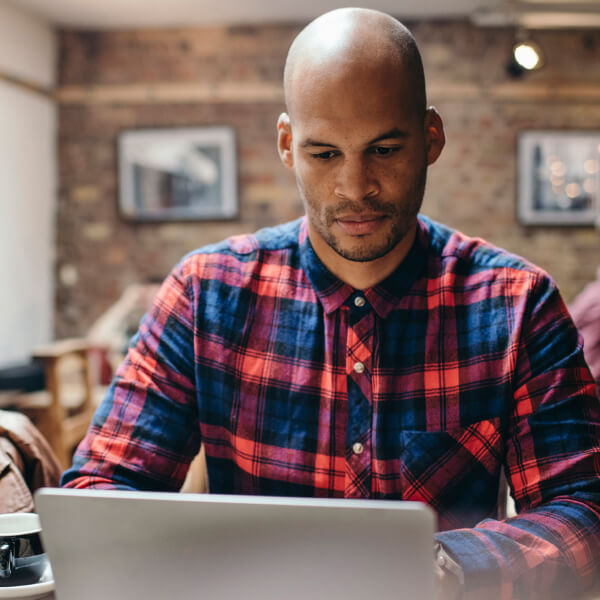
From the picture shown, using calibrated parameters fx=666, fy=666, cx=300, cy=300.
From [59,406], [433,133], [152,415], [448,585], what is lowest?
[59,406]

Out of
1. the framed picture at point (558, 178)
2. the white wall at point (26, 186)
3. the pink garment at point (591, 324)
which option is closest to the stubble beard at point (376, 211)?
the pink garment at point (591, 324)

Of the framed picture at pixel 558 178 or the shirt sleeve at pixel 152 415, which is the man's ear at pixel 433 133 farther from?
the framed picture at pixel 558 178

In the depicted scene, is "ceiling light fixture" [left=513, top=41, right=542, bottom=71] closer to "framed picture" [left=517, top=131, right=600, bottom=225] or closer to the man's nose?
"framed picture" [left=517, top=131, right=600, bottom=225]

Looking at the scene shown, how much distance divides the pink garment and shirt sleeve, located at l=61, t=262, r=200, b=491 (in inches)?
51.6

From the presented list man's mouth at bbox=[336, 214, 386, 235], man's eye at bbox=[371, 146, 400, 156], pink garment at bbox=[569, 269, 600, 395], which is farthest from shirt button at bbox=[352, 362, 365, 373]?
pink garment at bbox=[569, 269, 600, 395]

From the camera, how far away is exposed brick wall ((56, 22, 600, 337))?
4.71 meters

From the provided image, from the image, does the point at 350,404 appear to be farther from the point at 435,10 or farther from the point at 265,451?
the point at 435,10

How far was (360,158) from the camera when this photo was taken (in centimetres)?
99

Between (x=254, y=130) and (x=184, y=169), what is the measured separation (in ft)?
1.90

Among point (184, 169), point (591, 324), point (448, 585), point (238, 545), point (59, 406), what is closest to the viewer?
point (238, 545)

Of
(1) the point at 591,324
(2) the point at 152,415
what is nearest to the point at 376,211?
(2) the point at 152,415

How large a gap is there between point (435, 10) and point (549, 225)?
168 centimetres

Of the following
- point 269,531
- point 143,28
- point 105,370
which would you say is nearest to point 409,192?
point 269,531

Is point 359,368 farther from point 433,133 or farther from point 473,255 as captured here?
point 433,133
